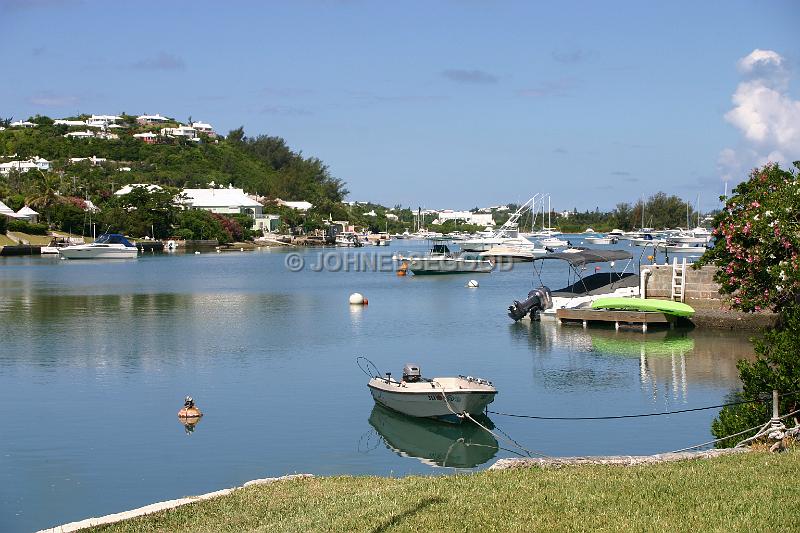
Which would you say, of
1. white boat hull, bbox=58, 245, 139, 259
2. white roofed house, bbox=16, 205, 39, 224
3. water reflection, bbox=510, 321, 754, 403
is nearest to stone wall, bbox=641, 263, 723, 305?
water reflection, bbox=510, 321, 754, 403

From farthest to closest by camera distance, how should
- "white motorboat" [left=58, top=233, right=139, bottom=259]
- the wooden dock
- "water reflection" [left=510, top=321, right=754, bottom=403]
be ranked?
1. "white motorboat" [left=58, top=233, right=139, bottom=259]
2. the wooden dock
3. "water reflection" [left=510, top=321, right=754, bottom=403]

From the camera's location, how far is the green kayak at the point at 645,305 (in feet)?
154

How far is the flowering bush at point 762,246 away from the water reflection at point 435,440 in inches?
294

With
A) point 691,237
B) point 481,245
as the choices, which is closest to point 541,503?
point 481,245

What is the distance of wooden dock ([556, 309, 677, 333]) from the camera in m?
47.0

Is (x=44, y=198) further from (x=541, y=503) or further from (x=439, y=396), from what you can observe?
(x=541, y=503)

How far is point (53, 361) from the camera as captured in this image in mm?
39344

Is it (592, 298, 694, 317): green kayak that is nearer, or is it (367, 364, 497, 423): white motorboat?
(367, 364, 497, 423): white motorboat

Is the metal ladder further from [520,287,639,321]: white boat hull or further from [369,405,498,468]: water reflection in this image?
[369,405,498,468]: water reflection

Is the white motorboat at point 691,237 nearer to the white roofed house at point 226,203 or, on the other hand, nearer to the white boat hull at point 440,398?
the white roofed house at point 226,203

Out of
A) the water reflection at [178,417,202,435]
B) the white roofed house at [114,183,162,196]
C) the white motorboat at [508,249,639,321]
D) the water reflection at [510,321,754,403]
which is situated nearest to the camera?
the water reflection at [178,417,202,435]

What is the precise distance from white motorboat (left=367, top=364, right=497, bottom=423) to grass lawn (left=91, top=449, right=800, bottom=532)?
33.0 feet

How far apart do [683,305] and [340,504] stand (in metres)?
36.4

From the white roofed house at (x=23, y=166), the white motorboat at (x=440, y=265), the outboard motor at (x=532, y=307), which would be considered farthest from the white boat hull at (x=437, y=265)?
the white roofed house at (x=23, y=166)
